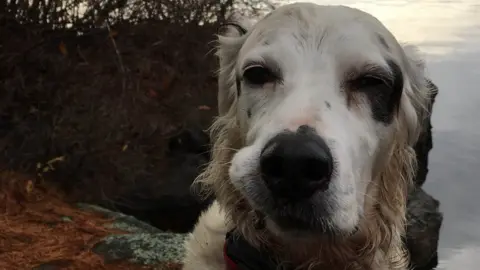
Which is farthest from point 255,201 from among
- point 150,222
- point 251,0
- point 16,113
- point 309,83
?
point 251,0

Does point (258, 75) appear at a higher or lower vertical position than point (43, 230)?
higher

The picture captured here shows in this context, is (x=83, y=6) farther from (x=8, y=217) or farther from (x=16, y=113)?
(x=8, y=217)

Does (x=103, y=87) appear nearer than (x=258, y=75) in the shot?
No

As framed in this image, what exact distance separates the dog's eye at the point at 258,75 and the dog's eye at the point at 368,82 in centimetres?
40

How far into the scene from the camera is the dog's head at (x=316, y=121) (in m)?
3.25

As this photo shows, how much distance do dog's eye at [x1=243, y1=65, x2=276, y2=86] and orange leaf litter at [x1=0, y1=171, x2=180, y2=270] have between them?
301 centimetres

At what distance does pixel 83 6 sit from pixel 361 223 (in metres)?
7.46

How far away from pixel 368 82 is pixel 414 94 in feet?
2.17

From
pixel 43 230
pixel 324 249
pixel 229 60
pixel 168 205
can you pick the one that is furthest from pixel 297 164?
pixel 168 205

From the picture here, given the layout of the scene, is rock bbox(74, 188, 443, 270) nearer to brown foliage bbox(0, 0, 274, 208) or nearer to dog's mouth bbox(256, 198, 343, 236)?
brown foliage bbox(0, 0, 274, 208)

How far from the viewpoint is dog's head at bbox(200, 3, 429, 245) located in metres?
3.25

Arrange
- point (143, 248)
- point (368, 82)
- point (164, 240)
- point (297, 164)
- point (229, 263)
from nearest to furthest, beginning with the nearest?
point (297, 164), point (368, 82), point (229, 263), point (143, 248), point (164, 240)

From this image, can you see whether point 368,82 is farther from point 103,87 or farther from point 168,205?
point 103,87

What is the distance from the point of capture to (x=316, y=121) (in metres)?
3.31
